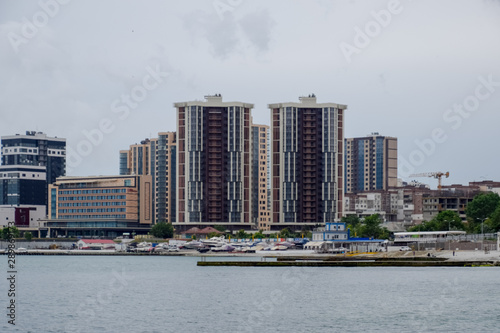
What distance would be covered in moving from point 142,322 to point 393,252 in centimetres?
10794

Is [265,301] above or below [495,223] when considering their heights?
below

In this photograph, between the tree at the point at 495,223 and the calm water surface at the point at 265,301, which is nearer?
the calm water surface at the point at 265,301

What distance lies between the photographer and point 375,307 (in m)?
85.2

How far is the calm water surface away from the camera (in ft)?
240

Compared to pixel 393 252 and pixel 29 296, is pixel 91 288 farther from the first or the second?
pixel 393 252

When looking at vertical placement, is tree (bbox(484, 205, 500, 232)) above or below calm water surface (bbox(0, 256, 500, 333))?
above

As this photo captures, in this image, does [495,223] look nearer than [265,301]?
No

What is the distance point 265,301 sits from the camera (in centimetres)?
9138

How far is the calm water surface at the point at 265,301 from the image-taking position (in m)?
73.2

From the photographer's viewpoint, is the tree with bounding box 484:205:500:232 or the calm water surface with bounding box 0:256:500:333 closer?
the calm water surface with bounding box 0:256:500:333

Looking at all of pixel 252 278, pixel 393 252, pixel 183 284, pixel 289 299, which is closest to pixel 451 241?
pixel 393 252

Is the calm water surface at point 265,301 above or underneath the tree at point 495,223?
underneath

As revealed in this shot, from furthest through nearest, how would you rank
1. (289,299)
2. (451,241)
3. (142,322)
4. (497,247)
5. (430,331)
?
1. (451,241)
2. (497,247)
3. (289,299)
4. (142,322)
5. (430,331)

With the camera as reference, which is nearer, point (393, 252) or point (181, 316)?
point (181, 316)
